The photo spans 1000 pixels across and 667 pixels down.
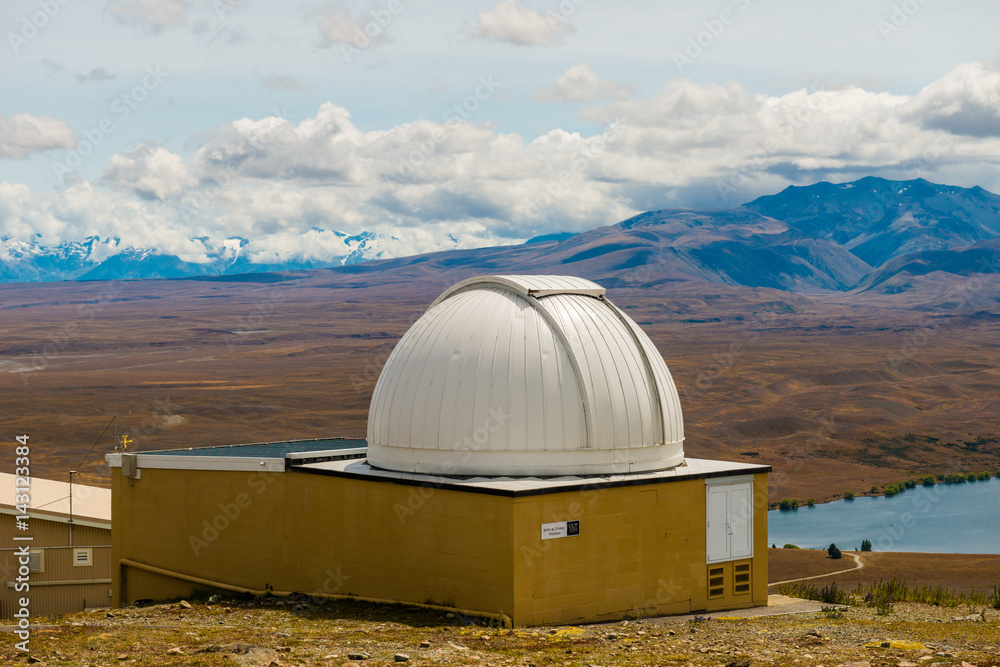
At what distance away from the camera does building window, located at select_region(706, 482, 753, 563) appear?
18.8 metres

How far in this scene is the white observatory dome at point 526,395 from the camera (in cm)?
1764

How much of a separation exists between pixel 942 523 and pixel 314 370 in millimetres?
74823

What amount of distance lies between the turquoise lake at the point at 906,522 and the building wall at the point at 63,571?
93.1 ft

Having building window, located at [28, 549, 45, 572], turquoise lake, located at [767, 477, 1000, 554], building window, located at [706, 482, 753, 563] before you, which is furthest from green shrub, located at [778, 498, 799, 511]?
building window, located at [28, 549, 45, 572]

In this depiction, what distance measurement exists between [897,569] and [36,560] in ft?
81.8

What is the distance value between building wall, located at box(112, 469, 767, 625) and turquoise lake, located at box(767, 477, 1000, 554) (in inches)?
1015

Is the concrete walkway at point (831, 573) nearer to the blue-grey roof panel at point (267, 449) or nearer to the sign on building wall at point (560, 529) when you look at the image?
the sign on building wall at point (560, 529)

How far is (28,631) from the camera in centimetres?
1499

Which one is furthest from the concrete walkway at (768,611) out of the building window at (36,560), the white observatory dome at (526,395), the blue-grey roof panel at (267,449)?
the building window at (36,560)

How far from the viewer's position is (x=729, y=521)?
62.3 ft

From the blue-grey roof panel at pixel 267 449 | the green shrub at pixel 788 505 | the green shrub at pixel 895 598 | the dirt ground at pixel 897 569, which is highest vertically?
the blue-grey roof panel at pixel 267 449

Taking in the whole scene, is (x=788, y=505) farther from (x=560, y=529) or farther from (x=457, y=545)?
(x=457, y=545)

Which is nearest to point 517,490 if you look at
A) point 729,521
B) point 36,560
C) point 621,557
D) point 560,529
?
point 560,529

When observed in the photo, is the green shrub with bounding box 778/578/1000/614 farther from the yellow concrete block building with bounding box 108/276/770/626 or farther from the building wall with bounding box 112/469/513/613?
the building wall with bounding box 112/469/513/613
